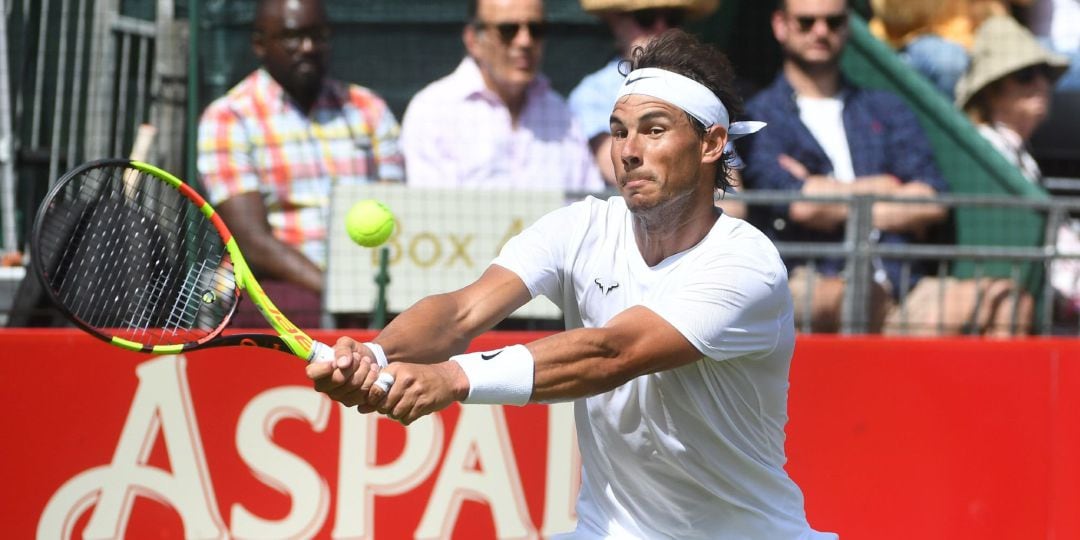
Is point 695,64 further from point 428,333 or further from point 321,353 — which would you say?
point 321,353

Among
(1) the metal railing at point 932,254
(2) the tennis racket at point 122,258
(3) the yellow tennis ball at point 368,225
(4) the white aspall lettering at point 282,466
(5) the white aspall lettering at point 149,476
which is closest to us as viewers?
(3) the yellow tennis ball at point 368,225

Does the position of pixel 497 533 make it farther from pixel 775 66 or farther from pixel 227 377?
pixel 775 66

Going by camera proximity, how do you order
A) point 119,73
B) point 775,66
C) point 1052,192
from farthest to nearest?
point 1052,192, point 775,66, point 119,73

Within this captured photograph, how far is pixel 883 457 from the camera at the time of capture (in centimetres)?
659

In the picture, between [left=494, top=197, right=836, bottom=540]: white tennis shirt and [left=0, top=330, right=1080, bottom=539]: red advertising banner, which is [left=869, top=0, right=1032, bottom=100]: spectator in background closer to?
[left=0, top=330, right=1080, bottom=539]: red advertising banner

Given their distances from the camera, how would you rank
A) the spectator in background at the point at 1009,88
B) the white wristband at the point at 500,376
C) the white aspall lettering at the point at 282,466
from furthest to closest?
the spectator in background at the point at 1009,88 → the white aspall lettering at the point at 282,466 → the white wristband at the point at 500,376

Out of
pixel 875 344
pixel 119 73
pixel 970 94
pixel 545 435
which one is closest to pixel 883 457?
pixel 875 344

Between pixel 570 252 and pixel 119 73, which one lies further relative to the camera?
pixel 119 73

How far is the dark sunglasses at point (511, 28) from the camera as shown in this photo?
7.31 m

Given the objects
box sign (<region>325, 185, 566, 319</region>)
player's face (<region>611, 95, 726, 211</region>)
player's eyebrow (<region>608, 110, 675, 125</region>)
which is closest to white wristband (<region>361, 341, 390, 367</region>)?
player's face (<region>611, 95, 726, 211</region>)

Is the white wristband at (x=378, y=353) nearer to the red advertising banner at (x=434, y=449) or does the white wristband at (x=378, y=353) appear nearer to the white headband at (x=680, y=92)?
the white headband at (x=680, y=92)

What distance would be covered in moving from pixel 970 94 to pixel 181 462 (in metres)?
4.94

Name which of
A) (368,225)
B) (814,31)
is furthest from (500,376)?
(814,31)

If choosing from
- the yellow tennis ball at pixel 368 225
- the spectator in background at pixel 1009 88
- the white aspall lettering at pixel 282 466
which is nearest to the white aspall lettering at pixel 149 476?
the white aspall lettering at pixel 282 466
